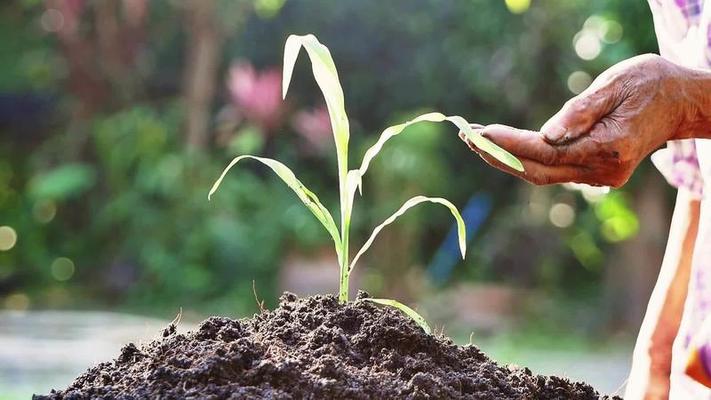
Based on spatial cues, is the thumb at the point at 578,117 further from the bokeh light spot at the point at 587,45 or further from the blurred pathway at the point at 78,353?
the bokeh light spot at the point at 587,45

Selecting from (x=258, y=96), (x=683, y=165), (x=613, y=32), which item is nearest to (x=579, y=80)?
(x=613, y=32)

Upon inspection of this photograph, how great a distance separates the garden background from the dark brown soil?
3436 millimetres

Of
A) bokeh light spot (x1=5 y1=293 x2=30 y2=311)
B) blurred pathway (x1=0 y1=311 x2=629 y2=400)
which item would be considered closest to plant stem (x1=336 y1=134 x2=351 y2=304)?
blurred pathway (x1=0 y1=311 x2=629 y2=400)

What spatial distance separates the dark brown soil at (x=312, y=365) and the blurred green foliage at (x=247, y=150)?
3.96 meters

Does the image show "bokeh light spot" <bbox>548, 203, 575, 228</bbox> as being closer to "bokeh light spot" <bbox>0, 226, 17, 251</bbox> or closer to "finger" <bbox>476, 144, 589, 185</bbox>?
"bokeh light spot" <bbox>0, 226, 17, 251</bbox>

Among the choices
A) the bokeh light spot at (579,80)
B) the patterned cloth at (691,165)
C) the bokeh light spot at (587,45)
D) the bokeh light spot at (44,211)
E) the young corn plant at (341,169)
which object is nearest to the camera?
the young corn plant at (341,169)

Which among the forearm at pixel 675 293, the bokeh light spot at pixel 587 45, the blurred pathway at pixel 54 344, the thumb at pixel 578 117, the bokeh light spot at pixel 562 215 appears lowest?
the thumb at pixel 578 117

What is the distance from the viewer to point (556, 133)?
861 mm

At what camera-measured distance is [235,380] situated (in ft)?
2.87

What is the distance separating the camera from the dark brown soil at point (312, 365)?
2.85ft

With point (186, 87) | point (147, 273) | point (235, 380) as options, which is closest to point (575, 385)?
point (235, 380)

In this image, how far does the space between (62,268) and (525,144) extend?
17.7 feet

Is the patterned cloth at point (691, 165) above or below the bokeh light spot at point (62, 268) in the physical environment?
below

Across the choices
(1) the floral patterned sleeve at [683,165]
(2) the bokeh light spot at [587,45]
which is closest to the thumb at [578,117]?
(1) the floral patterned sleeve at [683,165]
